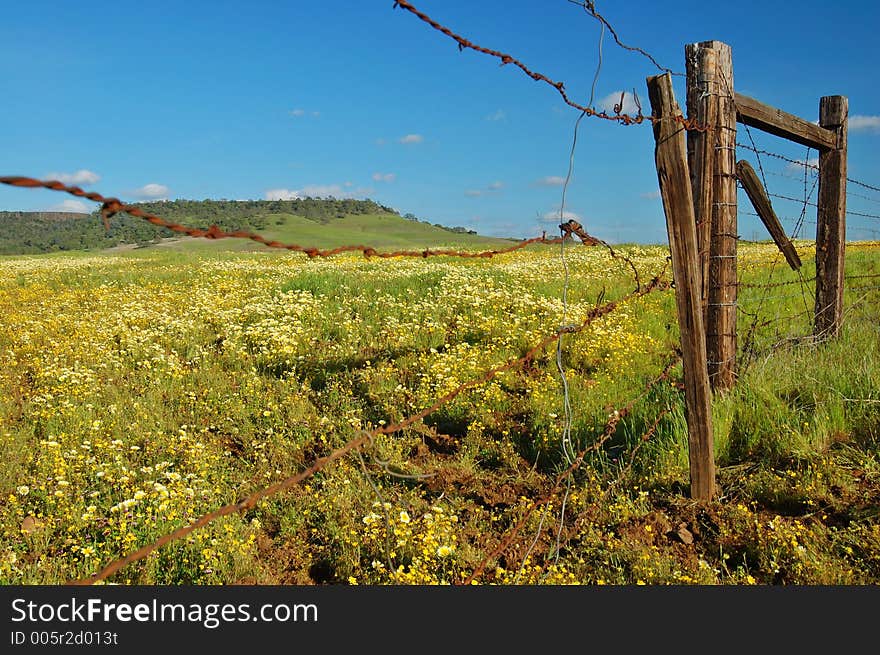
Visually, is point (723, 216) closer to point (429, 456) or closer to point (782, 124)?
point (782, 124)

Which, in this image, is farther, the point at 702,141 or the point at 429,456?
the point at 429,456

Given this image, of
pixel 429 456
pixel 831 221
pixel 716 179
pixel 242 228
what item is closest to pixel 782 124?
pixel 831 221

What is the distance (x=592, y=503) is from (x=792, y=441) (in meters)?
1.48

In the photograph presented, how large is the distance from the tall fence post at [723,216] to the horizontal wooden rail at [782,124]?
634mm

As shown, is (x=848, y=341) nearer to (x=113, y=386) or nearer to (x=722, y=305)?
(x=722, y=305)

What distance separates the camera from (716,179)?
4004 millimetres

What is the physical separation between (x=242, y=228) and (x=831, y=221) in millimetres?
97914

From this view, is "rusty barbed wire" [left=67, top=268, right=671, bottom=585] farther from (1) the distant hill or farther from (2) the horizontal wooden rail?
(1) the distant hill

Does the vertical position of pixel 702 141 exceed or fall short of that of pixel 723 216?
it exceeds it

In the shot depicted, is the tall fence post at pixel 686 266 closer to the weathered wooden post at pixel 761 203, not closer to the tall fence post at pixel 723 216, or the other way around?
the tall fence post at pixel 723 216

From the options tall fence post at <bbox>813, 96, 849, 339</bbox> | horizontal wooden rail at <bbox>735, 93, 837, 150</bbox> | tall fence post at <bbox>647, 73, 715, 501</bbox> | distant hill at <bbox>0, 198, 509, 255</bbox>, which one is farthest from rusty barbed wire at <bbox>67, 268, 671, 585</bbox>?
distant hill at <bbox>0, 198, 509, 255</bbox>

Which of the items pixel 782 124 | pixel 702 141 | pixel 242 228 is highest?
pixel 242 228

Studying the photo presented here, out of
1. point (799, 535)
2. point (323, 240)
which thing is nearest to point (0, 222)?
point (323, 240)

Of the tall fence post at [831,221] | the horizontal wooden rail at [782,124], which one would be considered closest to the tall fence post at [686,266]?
the horizontal wooden rail at [782,124]
